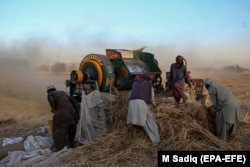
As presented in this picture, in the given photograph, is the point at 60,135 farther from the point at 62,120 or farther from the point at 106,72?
the point at 106,72

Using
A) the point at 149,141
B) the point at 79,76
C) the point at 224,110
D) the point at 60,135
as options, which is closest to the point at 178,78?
the point at 224,110

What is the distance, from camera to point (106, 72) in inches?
372

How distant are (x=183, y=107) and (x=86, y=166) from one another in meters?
2.78

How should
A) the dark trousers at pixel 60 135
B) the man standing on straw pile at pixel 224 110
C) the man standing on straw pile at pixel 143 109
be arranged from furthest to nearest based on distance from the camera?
the man standing on straw pile at pixel 224 110 → the dark trousers at pixel 60 135 → the man standing on straw pile at pixel 143 109

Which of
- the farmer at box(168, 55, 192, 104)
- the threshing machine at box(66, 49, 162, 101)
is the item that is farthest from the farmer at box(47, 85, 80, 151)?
the farmer at box(168, 55, 192, 104)

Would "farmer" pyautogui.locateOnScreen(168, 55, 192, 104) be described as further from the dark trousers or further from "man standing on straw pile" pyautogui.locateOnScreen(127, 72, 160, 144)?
the dark trousers

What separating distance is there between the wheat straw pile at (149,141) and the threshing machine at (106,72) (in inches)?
41.9

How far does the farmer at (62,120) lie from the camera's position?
8078 millimetres

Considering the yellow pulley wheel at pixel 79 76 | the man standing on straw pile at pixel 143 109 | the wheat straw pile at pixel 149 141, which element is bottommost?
the wheat straw pile at pixel 149 141

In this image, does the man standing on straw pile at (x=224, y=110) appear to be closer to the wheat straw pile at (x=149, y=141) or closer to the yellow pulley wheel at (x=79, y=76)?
the wheat straw pile at (x=149, y=141)

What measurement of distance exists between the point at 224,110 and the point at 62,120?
11.4 ft

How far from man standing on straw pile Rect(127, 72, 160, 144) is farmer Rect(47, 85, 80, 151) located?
4.49ft

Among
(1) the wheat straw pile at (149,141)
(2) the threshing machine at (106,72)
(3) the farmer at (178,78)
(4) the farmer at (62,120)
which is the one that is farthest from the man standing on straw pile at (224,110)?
(4) the farmer at (62,120)

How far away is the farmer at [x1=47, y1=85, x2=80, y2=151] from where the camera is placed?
26.5 feet
